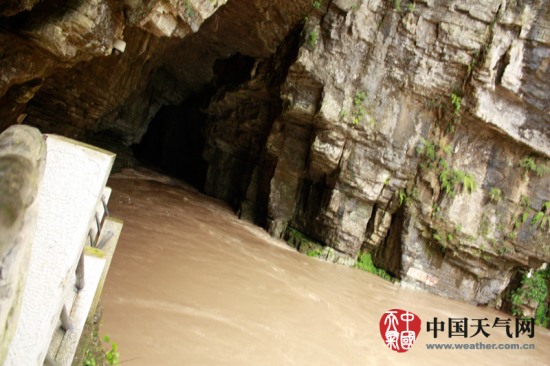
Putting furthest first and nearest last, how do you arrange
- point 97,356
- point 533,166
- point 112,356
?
point 533,166 < point 112,356 < point 97,356

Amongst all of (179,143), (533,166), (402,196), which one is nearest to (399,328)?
(402,196)

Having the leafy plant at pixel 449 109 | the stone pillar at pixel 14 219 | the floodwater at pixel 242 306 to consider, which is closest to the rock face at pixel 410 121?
the leafy plant at pixel 449 109

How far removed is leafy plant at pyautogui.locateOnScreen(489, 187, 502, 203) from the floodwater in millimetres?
3569

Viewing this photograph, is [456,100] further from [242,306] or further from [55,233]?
[55,233]

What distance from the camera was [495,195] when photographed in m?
10.8

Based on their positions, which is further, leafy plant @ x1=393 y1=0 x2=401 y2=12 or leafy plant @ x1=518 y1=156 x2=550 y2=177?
leafy plant @ x1=518 y1=156 x2=550 y2=177

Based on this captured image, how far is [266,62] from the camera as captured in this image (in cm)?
1251

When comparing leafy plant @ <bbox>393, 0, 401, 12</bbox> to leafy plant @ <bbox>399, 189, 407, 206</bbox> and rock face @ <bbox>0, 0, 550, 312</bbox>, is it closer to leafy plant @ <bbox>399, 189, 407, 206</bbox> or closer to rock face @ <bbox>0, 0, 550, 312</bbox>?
rock face @ <bbox>0, 0, 550, 312</bbox>

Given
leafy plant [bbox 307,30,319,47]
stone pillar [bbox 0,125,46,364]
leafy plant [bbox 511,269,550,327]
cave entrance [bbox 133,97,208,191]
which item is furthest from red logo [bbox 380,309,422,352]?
cave entrance [bbox 133,97,208,191]

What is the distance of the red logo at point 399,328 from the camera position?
5402mm

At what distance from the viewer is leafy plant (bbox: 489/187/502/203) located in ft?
35.3

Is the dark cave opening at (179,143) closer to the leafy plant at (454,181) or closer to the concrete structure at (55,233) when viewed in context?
the leafy plant at (454,181)

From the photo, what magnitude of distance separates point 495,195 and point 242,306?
9.63 metres

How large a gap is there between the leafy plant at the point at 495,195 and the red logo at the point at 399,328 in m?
5.64
